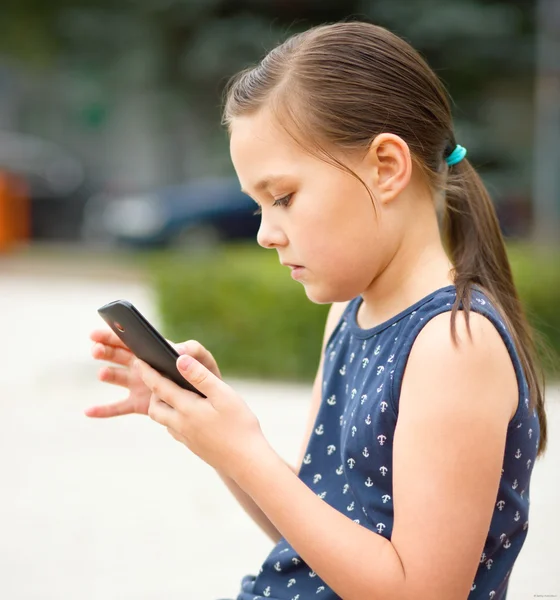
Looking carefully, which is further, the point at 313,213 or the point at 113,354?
Result: the point at 113,354

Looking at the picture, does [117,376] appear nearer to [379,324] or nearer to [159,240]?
[379,324]

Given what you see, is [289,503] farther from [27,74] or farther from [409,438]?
[27,74]

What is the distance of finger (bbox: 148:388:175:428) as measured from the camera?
1.40 meters

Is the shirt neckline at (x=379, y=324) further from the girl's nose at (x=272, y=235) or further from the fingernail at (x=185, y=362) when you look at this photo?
the fingernail at (x=185, y=362)

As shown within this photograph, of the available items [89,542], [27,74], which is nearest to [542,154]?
[27,74]

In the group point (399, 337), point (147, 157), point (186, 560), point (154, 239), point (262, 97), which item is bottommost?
point (186, 560)

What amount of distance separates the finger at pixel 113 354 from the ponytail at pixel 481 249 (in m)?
0.59

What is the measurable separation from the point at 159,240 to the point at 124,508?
9.74 m

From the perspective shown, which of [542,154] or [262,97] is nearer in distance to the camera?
[262,97]

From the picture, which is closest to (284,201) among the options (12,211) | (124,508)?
(124,508)

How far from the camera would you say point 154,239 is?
13.1 metres

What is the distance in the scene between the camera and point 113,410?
1.69 meters

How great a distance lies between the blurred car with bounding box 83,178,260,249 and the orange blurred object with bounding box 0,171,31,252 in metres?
1.79

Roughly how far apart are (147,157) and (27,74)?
2.58m
